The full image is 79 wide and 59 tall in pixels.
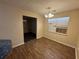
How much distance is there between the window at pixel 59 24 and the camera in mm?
4008

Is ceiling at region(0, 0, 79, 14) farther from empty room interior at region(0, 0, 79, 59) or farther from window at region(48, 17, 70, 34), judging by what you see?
window at region(48, 17, 70, 34)

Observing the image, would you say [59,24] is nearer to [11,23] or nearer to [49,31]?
[49,31]

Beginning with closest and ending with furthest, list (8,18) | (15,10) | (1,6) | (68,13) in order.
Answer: (1,6)
(8,18)
(15,10)
(68,13)

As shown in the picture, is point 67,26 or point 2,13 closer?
point 2,13

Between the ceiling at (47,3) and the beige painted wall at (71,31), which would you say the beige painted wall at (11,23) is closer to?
the ceiling at (47,3)

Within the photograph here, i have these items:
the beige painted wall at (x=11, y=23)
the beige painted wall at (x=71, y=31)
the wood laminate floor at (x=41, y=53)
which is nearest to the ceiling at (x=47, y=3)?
the beige painted wall at (x=11, y=23)

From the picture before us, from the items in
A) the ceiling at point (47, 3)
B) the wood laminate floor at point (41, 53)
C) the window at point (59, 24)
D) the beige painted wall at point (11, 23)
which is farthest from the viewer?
the window at point (59, 24)

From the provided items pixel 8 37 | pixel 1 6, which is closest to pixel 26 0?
pixel 1 6

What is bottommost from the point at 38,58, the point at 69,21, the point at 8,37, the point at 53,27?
the point at 38,58

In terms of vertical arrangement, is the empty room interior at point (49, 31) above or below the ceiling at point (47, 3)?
below

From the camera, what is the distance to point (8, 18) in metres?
3.09

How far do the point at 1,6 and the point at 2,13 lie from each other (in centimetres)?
31

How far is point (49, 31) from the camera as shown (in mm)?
5312

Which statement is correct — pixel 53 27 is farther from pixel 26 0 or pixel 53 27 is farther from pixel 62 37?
pixel 26 0
